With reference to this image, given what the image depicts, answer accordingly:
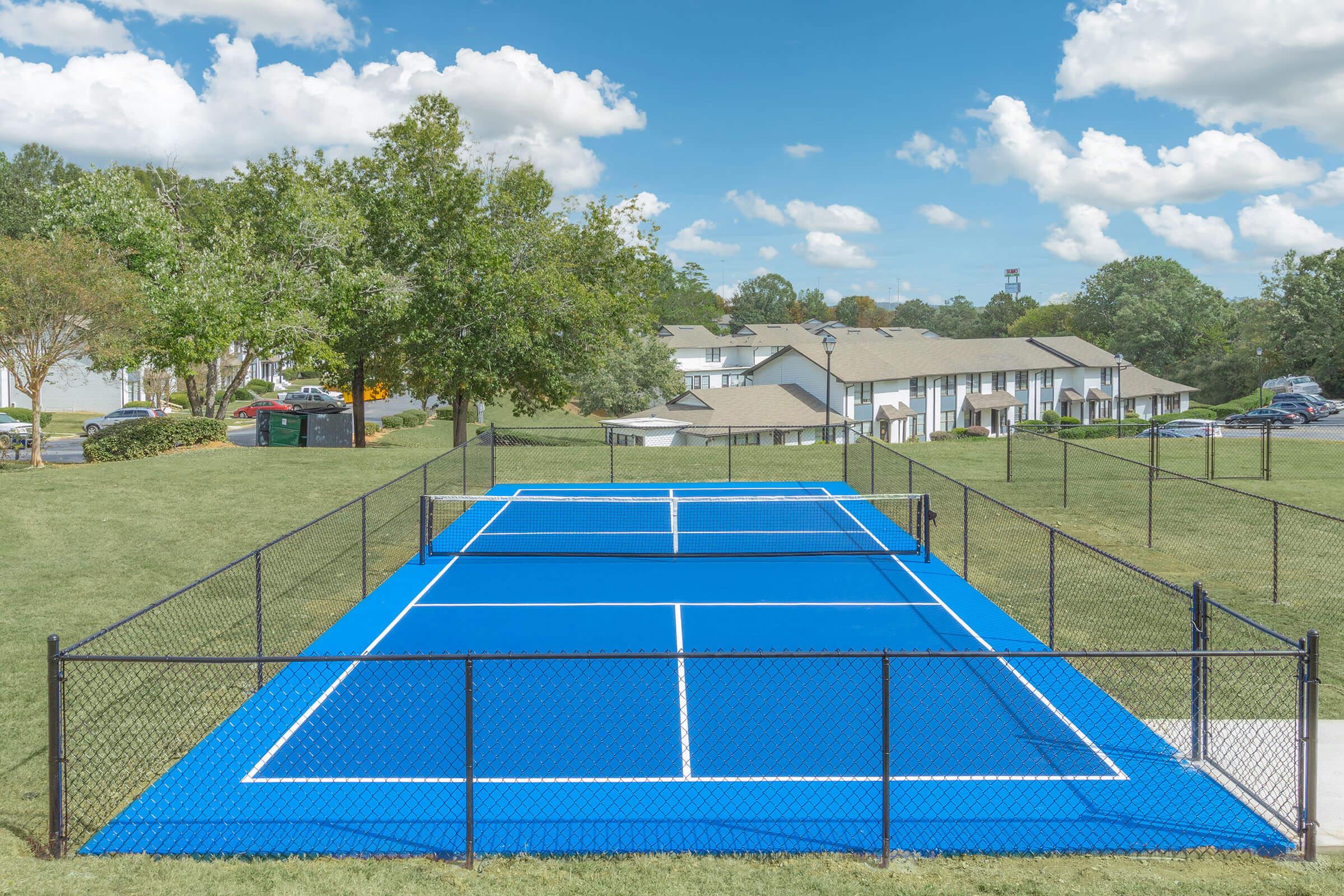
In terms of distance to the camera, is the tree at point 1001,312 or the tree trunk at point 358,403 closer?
the tree trunk at point 358,403

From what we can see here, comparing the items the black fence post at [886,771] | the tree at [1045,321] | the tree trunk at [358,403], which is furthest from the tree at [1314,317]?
the black fence post at [886,771]

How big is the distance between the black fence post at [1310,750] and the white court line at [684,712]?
4.76m

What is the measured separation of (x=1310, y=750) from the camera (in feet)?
23.7

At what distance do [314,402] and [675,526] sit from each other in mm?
48199

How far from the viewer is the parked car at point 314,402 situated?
58.3m

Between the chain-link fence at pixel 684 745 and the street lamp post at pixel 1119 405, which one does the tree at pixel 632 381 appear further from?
the chain-link fence at pixel 684 745

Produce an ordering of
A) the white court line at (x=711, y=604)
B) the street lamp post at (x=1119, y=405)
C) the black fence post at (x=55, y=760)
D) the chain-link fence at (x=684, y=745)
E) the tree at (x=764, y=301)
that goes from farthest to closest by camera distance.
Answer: the tree at (x=764, y=301), the street lamp post at (x=1119, y=405), the white court line at (x=711, y=604), the chain-link fence at (x=684, y=745), the black fence post at (x=55, y=760)

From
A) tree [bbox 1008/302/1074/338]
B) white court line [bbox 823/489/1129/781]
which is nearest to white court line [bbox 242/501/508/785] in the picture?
white court line [bbox 823/489/1129/781]

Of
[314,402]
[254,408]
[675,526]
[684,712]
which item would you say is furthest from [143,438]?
[314,402]

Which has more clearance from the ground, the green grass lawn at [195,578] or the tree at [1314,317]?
the tree at [1314,317]

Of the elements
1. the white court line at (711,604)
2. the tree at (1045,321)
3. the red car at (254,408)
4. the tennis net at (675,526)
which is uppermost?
the tree at (1045,321)

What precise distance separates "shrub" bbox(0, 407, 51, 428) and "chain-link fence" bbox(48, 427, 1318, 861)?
44.6 meters

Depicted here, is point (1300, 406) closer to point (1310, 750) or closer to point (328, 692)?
point (1310, 750)

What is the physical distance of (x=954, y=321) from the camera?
6555 inches
